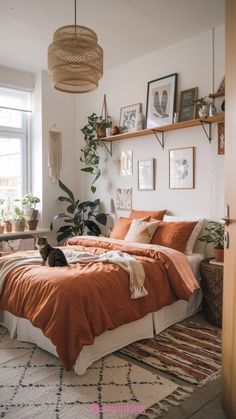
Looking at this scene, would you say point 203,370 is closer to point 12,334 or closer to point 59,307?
point 59,307

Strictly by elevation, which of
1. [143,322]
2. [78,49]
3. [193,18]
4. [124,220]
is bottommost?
[143,322]

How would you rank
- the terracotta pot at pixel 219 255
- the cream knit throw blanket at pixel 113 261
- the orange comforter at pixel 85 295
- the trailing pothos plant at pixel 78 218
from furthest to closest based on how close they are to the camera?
1. the trailing pothos plant at pixel 78 218
2. the terracotta pot at pixel 219 255
3. the cream knit throw blanket at pixel 113 261
4. the orange comforter at pixel 85 295

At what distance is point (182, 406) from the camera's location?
6.45 feet

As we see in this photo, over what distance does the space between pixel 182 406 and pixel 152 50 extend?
3.74 meters

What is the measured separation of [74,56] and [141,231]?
1.80 meters

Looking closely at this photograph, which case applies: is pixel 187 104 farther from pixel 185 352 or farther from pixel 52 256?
pixel 185 352

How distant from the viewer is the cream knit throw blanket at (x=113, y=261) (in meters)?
2.65

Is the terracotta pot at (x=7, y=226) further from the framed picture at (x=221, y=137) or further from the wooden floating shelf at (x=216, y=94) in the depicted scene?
the wooden floating shelf at (x=216, y=94)

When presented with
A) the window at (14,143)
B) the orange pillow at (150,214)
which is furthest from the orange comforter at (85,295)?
the window at (14,143)

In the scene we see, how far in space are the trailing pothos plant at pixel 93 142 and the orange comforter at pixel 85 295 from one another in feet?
6.57

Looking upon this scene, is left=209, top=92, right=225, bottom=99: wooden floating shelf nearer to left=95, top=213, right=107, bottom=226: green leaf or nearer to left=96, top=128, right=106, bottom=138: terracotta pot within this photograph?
left=96, top=128, right=106, bottom=138: terracotta pot

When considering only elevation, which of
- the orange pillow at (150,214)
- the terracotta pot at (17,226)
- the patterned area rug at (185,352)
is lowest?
the patterned area rug at (185,352)

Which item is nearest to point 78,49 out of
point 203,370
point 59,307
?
point 59,307

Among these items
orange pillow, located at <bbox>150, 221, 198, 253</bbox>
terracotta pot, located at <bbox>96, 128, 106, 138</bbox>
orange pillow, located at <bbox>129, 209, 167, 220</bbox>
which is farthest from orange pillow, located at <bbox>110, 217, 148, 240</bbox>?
terracotta pot, located at <bbox>96, 128, 106, 138</bbox>
